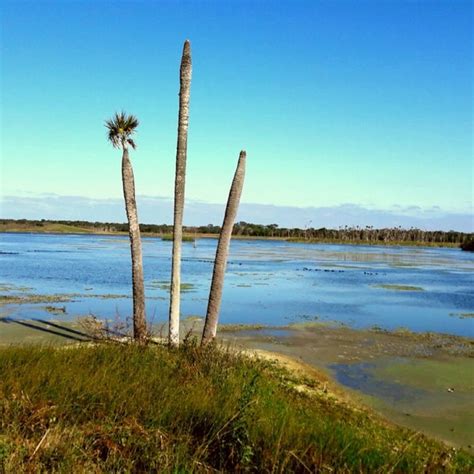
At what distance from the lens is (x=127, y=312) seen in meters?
22.9

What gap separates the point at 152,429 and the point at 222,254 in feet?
28.0

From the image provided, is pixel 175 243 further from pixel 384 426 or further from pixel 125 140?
pixel 384 426

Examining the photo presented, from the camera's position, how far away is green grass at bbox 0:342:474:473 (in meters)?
5.06

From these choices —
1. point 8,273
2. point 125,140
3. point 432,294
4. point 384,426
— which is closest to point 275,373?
point 384,426

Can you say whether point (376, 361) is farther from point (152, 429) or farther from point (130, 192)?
point (152, 429)

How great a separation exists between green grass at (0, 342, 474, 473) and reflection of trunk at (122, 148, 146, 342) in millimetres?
6410

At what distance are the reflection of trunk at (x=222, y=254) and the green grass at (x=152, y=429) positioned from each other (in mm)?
5487

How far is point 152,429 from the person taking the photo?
5734 millimetres

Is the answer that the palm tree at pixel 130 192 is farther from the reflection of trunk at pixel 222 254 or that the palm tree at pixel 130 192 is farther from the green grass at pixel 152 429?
the green grass at pixel 152 429

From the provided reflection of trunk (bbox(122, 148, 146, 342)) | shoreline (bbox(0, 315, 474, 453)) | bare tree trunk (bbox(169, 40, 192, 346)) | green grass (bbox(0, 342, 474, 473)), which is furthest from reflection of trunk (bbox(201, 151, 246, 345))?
green grass (bbox(0, 342, 474, 473))

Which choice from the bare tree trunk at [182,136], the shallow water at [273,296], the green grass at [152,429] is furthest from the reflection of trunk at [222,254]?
the green grass at [152,429]

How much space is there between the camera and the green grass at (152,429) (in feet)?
16.6

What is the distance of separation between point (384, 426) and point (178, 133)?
8.47m

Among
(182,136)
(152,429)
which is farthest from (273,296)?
(152,429)
